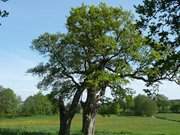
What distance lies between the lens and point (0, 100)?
154250mm

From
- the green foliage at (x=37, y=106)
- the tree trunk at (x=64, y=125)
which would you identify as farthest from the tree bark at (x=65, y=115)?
the green foliage at (x=37, y=106)

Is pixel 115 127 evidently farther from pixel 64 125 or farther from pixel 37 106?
pixel 37 106

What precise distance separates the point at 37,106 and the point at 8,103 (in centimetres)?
986

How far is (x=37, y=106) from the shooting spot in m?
154

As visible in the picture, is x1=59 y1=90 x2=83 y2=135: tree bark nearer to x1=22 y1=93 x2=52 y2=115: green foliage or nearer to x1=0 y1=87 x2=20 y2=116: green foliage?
x1=22 y1=93 x2=52 y2=115: green foliage

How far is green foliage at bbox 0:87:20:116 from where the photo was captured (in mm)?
155125

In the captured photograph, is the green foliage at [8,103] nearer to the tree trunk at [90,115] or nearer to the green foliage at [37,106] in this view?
the green foliage at [37,106]

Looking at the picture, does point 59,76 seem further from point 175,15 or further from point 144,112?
point 144,112

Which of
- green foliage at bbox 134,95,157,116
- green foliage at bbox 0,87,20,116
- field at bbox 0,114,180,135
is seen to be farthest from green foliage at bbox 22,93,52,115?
field at bbox 0,114,180,135

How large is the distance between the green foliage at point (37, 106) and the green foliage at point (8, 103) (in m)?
3.46

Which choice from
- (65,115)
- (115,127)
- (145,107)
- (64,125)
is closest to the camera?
(65,115)

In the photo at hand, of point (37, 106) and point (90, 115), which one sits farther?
point (37, 106)

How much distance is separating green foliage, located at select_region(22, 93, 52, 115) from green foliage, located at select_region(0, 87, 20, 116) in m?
3.46

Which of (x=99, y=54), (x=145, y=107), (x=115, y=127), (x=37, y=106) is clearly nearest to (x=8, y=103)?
(x=37, y=106)
